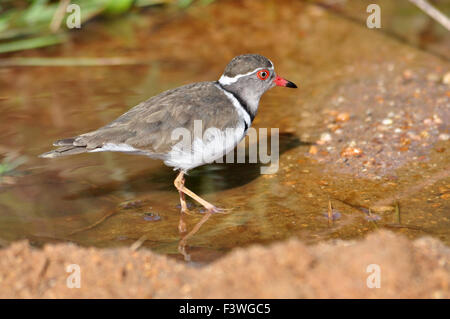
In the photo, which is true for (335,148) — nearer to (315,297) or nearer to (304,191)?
(304,191)

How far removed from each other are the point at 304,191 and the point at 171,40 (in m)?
4.26

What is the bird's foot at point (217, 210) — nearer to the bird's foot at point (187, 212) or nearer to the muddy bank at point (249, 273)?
the bird's foot at point (187, 212)

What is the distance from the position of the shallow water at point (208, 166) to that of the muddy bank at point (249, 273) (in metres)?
0.61

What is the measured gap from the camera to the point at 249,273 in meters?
3.77

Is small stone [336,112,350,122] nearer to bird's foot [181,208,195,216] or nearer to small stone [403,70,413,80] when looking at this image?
small stone [403,70,413,80]

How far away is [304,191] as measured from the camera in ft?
18.0

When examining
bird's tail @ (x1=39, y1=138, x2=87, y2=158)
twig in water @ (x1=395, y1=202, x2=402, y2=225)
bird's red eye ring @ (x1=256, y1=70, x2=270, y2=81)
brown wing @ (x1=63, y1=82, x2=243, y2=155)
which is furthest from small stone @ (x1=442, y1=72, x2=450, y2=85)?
bird's tail @ (x1=39, y1=138, x2=87, y2=158)

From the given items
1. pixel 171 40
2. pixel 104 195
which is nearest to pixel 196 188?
pixel 104 195

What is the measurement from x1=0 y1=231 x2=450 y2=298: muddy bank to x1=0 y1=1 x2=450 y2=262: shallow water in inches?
23.9

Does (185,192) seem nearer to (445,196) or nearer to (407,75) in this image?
(445,196)

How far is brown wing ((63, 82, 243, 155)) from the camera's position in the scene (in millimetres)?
5066

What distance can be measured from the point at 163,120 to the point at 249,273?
1843mm

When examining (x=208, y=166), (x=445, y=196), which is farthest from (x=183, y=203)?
(x=445, y=196)

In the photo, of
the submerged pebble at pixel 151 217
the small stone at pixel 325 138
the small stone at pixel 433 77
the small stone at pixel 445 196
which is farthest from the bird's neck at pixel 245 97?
the small stone at pixel 433 77
